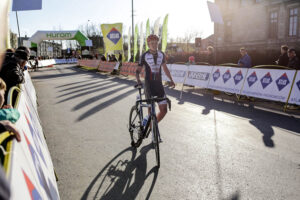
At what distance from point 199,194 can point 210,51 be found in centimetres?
1134

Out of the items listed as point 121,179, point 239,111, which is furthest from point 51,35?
point 121,179

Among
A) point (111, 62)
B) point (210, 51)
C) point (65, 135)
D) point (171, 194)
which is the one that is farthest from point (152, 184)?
point (111, 62)

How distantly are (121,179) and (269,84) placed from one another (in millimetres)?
7195

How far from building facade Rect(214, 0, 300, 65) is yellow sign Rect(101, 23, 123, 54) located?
9.52 meters

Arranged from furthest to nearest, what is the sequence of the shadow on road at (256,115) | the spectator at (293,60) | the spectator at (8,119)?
the spectator at (293,60) < the shadow on road at (256,115) < the spectator at (8,119)

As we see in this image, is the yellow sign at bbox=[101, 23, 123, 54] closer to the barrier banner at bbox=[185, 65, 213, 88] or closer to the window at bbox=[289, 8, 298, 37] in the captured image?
the barrier banner at bbox=[185, 65, 213, 88]

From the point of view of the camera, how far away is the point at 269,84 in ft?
29.8

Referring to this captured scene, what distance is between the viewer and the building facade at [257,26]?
88.9ft

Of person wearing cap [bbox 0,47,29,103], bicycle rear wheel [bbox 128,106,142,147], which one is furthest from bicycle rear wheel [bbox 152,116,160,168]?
person wearing cap [bbox 0,47,29,103]

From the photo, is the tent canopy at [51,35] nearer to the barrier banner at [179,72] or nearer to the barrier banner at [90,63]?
the barrier banner at [90,63]

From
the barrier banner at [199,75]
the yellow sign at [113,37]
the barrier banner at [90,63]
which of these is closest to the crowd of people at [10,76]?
the barrier banner at [199,75]

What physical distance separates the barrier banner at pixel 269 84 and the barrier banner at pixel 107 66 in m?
16.0

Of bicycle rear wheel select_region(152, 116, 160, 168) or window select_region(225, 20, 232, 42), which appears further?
window select_region(225, 20, 232, 42)

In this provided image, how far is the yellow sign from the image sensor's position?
24.5 m
